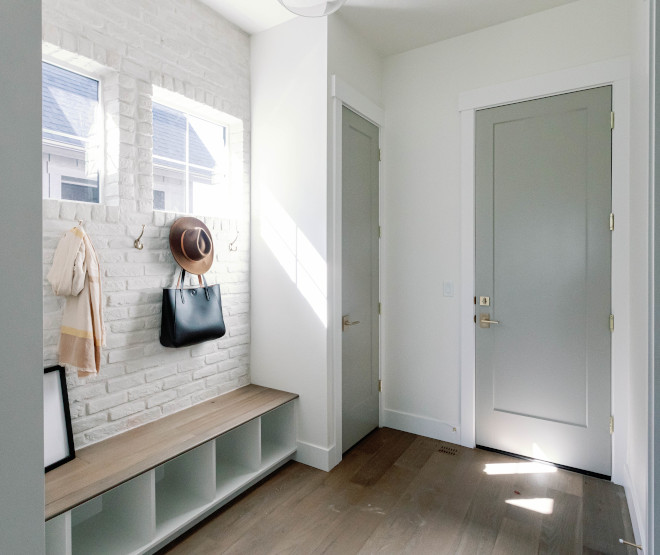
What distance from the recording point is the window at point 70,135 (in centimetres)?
187

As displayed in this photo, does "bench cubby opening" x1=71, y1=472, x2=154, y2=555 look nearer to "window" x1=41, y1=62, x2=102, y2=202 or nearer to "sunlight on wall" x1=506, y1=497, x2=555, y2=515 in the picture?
"window" x1=41, y1=62, x2=102, y2=202

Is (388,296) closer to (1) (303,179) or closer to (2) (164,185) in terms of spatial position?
(1) (303,179)

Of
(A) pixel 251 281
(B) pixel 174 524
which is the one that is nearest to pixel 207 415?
(B) pixel 174 524

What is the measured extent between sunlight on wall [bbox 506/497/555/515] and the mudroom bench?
1313mm

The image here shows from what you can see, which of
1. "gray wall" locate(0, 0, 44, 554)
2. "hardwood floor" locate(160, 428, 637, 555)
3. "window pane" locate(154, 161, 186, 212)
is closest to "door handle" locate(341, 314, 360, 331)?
"hardwood floor" locate(160, 428, 637, 555)

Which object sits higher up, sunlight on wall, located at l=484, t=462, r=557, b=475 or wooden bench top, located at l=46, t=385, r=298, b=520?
wooden bench top, located at l=46, t=385, r=298, b=520

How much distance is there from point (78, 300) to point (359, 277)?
1693mm

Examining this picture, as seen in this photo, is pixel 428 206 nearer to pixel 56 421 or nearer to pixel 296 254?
pixel 296 254

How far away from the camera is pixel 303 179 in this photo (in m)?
2.56

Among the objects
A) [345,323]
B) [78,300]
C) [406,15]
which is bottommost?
[345,323]

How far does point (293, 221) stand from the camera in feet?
8.55

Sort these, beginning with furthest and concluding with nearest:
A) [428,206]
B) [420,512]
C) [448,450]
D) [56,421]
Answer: [428,206]
[448,450]
[420,512]
[56,421]

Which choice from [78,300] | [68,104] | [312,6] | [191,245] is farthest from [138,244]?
[312,6]

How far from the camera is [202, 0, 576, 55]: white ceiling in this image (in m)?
2.45
